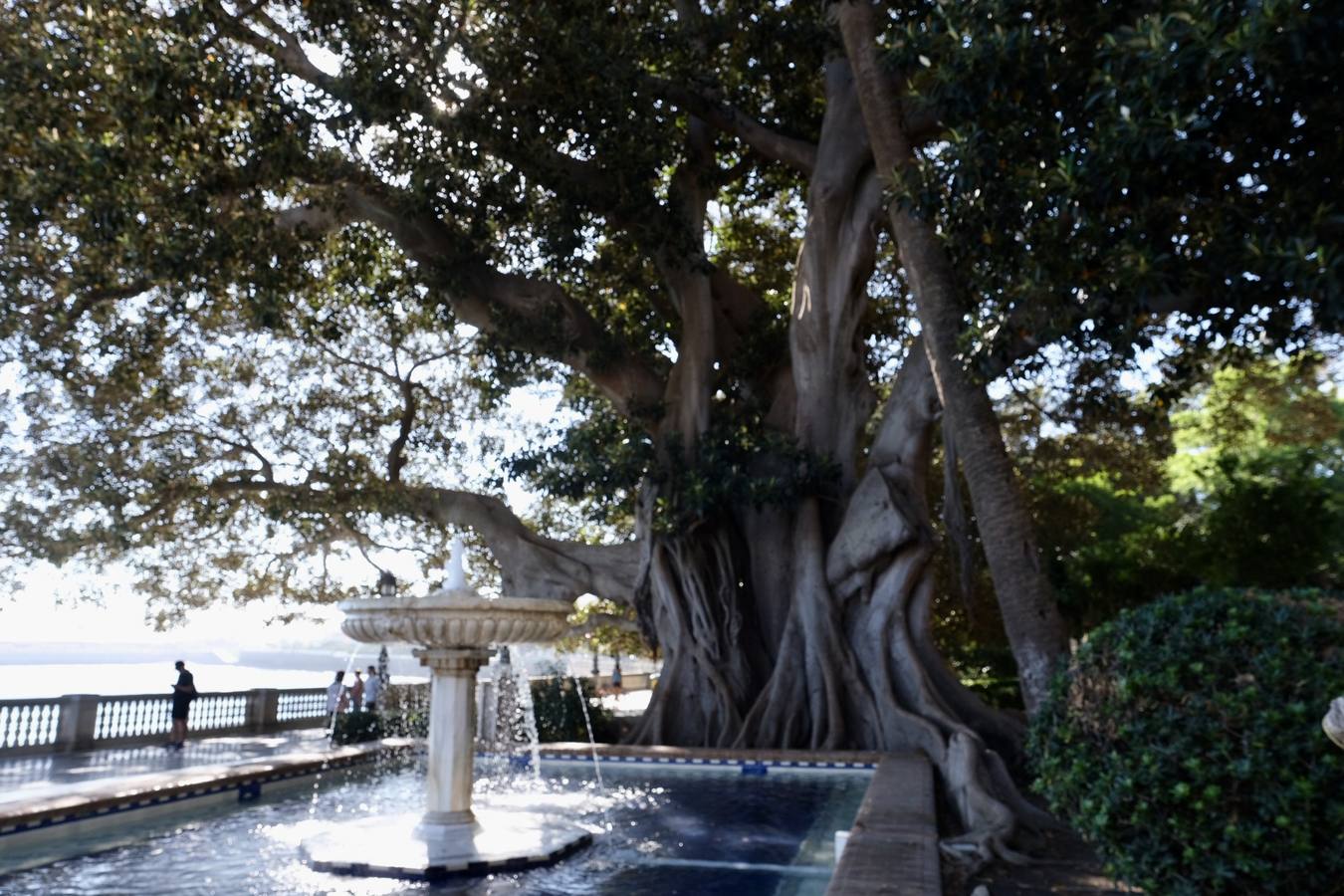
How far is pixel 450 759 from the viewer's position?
22.9ft

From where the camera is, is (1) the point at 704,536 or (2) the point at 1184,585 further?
(2) the point at 1184,585

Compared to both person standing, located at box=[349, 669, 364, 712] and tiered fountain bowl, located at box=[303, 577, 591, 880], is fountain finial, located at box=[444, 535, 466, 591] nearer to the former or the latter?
tiered fountain bowl, located at box=[303, 577, 591, 880]

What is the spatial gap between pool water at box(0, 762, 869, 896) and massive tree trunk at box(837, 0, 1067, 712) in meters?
1.90

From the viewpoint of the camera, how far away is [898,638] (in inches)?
456

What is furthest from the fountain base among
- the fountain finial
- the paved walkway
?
the paved walkway

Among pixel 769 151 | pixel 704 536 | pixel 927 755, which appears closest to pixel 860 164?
pixel 769 151

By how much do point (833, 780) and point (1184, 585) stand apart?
38.7ft

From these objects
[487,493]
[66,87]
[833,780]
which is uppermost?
[66,87]

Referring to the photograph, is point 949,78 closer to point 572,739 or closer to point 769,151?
point 769,151

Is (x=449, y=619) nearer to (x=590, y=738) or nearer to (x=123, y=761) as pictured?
(x=590, y=738)

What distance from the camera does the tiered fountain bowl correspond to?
620cm

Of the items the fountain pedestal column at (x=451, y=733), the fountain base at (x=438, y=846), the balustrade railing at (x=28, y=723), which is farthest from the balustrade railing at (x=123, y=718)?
the fountain pedestal column at (x=451, y=733)

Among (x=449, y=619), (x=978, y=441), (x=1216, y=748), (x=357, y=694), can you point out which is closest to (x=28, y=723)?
(x=357, y=694)

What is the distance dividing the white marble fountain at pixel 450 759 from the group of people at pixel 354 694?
10658 millimetres
